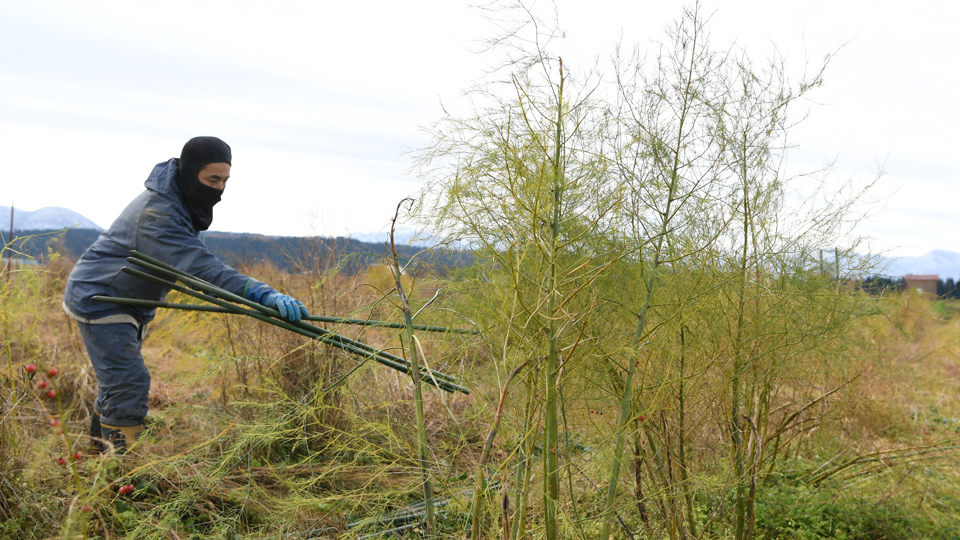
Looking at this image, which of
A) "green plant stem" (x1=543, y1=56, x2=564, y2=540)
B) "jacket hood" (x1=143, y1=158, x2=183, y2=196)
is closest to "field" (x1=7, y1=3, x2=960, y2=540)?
"green plant stem" (x1=543, y1=56, x2=564, y2=540)

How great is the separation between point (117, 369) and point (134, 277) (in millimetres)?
595

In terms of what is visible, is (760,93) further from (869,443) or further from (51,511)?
(51,511)

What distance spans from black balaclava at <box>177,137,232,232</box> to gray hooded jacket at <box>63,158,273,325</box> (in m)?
→ 0.07

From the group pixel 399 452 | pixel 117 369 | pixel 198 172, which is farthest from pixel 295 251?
pixel 399 452

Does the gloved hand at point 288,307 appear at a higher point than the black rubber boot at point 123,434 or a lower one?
higher

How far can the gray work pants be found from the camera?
12.6 ft

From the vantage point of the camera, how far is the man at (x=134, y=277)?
12.4ft

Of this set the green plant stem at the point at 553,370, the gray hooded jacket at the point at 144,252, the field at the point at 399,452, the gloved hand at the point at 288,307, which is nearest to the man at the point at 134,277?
the gray hooded jacket at the point at 144,252

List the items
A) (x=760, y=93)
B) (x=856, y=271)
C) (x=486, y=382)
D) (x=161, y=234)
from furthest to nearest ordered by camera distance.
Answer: (x=161, y=234)
(x=856, y=271)
(x=760, y=93)
(x=486, y=382)

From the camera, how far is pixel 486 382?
84.5 inches

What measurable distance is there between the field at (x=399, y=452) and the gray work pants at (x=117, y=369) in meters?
0.23

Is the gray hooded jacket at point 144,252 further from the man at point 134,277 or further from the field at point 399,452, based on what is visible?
the field at point 399,452

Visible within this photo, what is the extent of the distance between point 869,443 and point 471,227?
175 inches

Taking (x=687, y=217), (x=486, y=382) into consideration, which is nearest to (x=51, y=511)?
(x=486, y=382)
